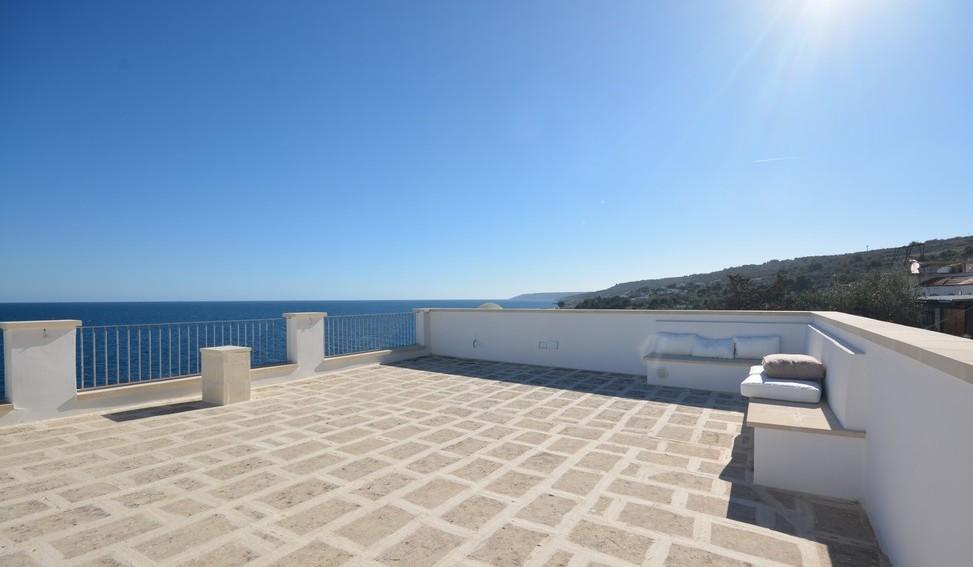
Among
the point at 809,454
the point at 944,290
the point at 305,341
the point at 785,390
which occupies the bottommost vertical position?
the point at 809,454

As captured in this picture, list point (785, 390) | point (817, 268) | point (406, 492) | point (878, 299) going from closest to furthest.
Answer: point (406, 492) → point (785, 390) → point (878, 299) → point (817, 268)

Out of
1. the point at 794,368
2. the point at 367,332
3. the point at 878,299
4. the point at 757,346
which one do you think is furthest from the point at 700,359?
the point at 878,299

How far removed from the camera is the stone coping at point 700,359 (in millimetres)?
5637

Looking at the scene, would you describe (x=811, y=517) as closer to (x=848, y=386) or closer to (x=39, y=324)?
(x=848, y=386)

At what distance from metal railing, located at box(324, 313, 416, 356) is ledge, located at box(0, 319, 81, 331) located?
3.35m

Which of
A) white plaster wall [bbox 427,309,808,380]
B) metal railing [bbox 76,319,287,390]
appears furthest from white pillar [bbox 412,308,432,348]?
metal railing [bbox 76,319,287,390]

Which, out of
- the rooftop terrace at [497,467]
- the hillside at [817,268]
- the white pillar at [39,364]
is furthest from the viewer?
the hillside at [817,268]

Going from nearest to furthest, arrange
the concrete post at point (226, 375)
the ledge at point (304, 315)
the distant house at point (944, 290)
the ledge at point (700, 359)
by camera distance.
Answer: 1. the concrete post at point (226, 375)
2. the ledge at point (700, 359)
3. the ledge at point (304, 315)
4. the distant house at point (944, 290)

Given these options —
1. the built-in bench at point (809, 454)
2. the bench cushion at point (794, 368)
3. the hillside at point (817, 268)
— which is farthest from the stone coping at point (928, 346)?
the hillside at point (817, 268)

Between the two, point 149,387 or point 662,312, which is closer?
point 149,387

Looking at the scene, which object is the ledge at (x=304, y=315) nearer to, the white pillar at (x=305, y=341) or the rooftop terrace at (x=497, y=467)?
the white pillar at (x=305, y=341)

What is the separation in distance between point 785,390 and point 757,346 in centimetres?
255

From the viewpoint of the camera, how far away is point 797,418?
3.03 metres

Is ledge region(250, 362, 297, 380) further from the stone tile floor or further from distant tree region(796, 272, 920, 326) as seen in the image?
distant tree region(796, 272, 920, 326)
